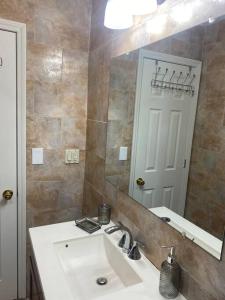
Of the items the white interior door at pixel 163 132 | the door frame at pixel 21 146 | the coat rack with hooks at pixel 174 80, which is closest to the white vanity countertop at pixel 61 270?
the white interior door at pixel 163 132

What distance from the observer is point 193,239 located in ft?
2.81

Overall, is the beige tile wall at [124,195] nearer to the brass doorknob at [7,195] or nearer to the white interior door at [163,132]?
the white interior door at [163,132]

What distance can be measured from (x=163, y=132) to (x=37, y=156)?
3.35ft

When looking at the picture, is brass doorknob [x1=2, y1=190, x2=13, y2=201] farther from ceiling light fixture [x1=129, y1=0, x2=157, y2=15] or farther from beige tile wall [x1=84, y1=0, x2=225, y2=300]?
ceiling light fixture [x1=129, y1=0, x2=157, y2=15]

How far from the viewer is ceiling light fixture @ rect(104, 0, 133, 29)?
1.15 m

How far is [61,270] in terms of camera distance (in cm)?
101

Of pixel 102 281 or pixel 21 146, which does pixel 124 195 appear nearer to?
pixel 102 281

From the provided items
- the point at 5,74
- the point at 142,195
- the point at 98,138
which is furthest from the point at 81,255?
the point at 5,74

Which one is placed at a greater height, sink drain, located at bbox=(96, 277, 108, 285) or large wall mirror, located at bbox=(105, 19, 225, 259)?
large wall mirror, located at bbox=(105, 19, 225, 259)

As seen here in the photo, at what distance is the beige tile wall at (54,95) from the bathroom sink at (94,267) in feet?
2.07

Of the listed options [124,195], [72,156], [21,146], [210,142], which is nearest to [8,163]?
[21,146]

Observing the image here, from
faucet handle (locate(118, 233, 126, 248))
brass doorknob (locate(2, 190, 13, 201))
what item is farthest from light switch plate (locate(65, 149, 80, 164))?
faucet handle (locate(118, 233, 126, 248))

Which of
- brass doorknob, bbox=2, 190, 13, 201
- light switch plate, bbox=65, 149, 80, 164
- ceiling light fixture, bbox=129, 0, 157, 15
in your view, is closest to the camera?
ceiling light fixture, bbox=129, 0, 157, 15

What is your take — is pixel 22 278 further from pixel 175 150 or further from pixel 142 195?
pixel 175 150
